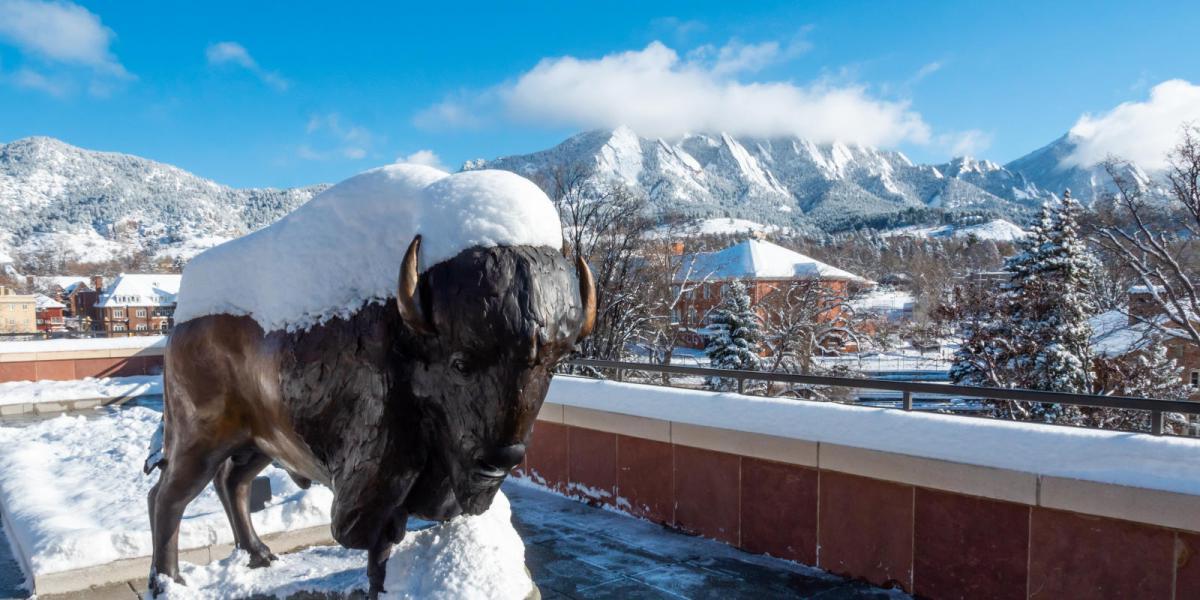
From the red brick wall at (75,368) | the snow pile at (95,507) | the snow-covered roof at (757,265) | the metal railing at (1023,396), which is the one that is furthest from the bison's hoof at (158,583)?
the snow-covered roof at (757,265)

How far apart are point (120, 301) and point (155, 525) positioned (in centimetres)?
6709

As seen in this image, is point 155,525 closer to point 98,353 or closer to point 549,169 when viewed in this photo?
point 98,353

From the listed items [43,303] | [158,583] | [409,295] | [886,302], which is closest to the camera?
[409,295]

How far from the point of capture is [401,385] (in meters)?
2.35

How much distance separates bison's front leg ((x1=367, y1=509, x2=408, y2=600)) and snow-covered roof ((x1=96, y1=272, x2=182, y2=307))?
64622mm

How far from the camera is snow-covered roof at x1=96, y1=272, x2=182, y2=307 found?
58938 mm

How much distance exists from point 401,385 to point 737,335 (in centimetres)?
2522

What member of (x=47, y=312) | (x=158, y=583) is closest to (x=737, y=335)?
(x=158, y=583)

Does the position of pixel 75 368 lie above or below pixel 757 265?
below

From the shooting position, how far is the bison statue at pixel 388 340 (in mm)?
2115

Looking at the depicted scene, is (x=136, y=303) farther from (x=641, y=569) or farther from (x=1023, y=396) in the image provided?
(x=1023, y=396)

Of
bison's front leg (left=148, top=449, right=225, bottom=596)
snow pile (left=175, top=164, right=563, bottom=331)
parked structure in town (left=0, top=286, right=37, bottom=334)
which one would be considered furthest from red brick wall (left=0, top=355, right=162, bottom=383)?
parked structure in town (left=0, top=286, right=37, bottom=334)

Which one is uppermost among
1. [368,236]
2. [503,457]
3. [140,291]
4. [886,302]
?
[368,236]

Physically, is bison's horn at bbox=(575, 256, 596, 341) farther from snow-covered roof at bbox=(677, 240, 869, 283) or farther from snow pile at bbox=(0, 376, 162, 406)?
snow-covered roof at bbox=(677, 240, 869, 283)
